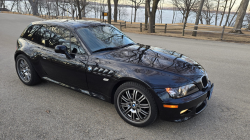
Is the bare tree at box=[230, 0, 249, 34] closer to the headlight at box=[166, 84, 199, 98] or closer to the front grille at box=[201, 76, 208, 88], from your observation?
the front grille at box=[201, 76, 208, 88]

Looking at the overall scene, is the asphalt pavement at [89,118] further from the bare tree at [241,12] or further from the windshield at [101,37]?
the bare tree at [241,12]

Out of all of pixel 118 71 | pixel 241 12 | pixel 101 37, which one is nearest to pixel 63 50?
pixel 101 37

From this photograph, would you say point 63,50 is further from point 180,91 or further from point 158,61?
point 180,91

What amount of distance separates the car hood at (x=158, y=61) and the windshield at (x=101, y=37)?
0.91ft

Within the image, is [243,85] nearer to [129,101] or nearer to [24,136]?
[129,101]

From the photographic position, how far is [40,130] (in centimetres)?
289

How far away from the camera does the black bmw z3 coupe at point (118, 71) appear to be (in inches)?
106

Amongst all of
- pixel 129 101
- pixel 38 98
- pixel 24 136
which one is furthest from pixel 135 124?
pixel 38 98

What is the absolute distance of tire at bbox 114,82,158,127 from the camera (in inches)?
108

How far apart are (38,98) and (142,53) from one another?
249 centimetres

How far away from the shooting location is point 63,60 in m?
3.64

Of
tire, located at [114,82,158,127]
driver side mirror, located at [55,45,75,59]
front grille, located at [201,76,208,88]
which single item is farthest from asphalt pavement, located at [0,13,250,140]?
driver side mirror, located at [55,45,75,59]

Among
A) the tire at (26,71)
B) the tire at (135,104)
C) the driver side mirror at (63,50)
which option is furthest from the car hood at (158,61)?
the tire at (26,71)

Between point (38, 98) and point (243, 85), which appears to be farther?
point (243, 85)
